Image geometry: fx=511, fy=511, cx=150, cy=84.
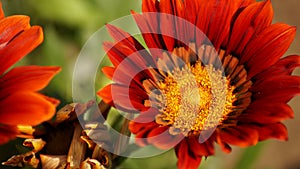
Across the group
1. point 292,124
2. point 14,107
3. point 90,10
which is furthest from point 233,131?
point 292,124

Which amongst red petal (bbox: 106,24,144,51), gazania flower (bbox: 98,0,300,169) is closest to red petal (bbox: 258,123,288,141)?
gazania flower (bbox: 98,0,300,169)

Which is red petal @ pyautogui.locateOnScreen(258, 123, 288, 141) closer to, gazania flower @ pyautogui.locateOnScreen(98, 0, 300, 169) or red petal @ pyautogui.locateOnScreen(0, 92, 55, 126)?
gazania flower @ pyautogui.locateOnScreen(98, 0, 300, 169)

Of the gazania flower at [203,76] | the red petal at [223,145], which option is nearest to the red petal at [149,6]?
the gazania flower at [203,76]

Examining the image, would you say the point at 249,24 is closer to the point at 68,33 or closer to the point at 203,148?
Answer: the point at 203,148

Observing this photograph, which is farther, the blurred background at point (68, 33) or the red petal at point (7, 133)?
the blurred background at point (68, 33)

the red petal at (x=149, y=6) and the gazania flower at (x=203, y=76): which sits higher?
the red petal at (x=149, y=6)

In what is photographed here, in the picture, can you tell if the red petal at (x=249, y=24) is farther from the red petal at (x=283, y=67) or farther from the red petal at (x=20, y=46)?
the red petal at (x=20, y=46)

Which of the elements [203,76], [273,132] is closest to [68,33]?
[203,76]
